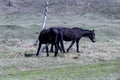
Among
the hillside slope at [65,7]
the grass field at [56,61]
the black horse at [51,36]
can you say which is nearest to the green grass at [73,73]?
the grass field at [56,61]

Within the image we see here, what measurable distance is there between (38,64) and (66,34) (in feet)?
18.9

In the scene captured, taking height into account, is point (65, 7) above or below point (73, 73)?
below

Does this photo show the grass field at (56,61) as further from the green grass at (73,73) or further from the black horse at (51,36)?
the black horse at (51,36)

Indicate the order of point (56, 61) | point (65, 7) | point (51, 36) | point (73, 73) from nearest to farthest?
1. point (73, 73)
2. point (56, 61)
3. point (51, 36)
4. point (65, 7)

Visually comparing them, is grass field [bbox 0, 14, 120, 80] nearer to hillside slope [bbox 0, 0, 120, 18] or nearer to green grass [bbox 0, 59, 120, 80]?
green grass [bbox 0, 59, 120, 80]

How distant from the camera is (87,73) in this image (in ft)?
72.5

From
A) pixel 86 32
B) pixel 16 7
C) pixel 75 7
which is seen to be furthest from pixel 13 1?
pixel 86 32

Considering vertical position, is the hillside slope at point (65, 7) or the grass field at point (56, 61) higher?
the grass field at point (56, 61)

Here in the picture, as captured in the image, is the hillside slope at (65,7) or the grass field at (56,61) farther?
the hillside slope at (65,7)

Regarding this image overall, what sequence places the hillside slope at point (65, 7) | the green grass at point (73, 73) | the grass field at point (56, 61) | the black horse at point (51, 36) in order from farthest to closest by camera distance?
1. the hillside slope at point (65, 7)
2. the black horse at point (51, 36)
3. the grass field at point (56, 61)
4. the green grass at point (73, 73)

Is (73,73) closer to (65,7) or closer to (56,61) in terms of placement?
(56,61)

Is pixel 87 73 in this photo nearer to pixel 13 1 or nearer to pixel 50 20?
pixel 50 20

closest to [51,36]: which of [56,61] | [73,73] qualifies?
[56,61]

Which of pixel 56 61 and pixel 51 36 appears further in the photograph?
pixel 51 36
